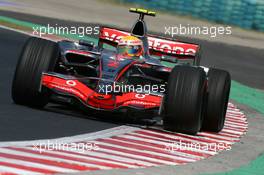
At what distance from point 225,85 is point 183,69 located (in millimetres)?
1233

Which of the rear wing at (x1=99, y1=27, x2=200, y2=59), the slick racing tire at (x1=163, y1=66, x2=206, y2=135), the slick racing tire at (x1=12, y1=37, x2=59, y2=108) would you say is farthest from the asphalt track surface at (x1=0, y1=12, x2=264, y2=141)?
the rear wing at (x1=99, y1=27, x2=200, y2=59)

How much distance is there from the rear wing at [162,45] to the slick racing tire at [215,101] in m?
1.39

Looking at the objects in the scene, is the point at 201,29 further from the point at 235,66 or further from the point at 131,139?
the point at 131,139

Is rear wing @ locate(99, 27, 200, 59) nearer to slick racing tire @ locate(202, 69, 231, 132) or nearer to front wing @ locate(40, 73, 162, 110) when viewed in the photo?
slick racing tire @ locate(202, 69, 231, 132)

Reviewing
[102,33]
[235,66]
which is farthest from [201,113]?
[235,66]

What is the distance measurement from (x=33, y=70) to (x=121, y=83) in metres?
1.22

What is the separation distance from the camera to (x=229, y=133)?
1327 centimetres

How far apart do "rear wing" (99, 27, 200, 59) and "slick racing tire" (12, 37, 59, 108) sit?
2.46 meters

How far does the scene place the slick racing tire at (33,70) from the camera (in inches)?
476

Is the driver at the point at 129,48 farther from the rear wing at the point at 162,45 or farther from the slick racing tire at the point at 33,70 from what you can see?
the slick racing tire at the point at 33,70

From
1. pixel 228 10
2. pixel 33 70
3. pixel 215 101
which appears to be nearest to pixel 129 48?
pixel 215 101

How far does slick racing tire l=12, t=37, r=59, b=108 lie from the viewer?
12094 millimetres

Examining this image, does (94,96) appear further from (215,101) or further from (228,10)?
(228,10)

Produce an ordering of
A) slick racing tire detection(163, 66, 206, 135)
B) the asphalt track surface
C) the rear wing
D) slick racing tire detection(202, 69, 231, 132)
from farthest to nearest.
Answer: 1. the rear wing
2. slick racing tire detection(202, 69, 231, 132)
3. slick racing tire detection(163, 66, 206, 135)
4. the asphalt track surface
